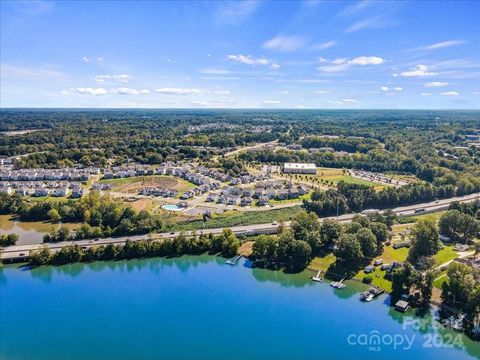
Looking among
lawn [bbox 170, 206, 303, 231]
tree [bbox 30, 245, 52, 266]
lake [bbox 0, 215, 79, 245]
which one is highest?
lawn [bbox 170, 206, 303, 231]

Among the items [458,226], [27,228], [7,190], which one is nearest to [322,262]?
[458,226]

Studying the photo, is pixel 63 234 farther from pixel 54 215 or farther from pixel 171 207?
pixel 171 207

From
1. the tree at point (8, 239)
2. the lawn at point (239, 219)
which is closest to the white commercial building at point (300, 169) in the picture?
the lawn at point (239, 219)

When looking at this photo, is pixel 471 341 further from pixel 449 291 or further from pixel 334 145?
pixel 334 145

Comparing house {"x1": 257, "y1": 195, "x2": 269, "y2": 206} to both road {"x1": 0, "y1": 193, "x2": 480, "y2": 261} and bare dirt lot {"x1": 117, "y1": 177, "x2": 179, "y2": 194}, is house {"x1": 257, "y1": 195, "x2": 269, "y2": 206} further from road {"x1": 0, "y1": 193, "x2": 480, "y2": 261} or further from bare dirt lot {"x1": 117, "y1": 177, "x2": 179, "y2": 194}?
bare dirt lot {"x1": 117, "y1": 177, "x2": 179, "y2": 194}

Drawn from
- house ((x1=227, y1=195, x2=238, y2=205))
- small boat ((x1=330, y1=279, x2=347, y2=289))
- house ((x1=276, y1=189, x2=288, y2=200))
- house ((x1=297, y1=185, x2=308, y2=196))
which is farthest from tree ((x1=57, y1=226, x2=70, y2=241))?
house ((x1=297, y1=185, x2=308, y2=196))

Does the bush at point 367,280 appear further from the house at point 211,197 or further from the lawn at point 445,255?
the house at point 211,197

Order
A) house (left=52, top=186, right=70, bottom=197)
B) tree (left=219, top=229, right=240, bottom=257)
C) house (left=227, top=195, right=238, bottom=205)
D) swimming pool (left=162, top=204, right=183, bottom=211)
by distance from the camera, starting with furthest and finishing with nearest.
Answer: house (left=52, top=186, right=70, bottom=197)
house (left=227, top=195, right=238, bottom=205)
swimming pool (left=162, top=204, right=183, bottom=211)
tree (left=219, top=229, right=240, bottom=257)
